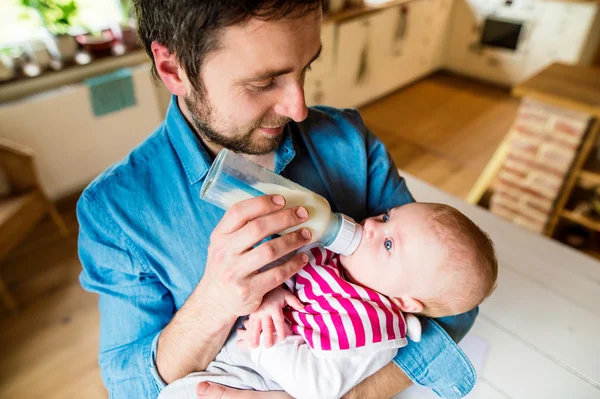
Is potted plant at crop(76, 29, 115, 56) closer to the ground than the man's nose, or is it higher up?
closer to the ground

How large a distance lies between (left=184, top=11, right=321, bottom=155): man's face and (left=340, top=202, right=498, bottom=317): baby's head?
1.07 ft

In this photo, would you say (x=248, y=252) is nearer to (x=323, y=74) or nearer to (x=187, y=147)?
(x=187, y=147)

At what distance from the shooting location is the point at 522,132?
2.23m

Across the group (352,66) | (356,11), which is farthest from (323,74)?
(356,11)

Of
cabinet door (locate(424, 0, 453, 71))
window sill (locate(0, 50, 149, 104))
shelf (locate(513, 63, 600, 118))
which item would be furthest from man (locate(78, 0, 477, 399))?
cabinet door (locate(424, 0, 453, 71))

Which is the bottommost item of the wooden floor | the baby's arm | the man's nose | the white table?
the wooden floor

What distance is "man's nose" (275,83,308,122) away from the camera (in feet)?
2.63

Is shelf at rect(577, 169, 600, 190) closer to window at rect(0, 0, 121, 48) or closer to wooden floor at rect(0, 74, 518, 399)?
wooden floor at rect(0, 74, 518, 399)

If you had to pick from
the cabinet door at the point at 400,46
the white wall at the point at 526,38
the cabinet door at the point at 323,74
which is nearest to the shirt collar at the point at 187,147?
the cabinet door at the point at 323,74

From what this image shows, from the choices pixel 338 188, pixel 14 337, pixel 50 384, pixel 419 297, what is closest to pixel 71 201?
pixel 14 337

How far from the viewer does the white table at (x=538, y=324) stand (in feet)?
3.45

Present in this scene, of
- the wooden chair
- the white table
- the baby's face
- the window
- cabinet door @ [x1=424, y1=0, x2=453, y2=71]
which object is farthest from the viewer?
cabinet door @ [x1=424, y1=0, x2=453, y2=71]

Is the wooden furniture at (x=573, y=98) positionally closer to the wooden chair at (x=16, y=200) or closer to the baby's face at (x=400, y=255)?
the baby's face at (x=400, y=255)

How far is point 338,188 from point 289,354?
430 mm
